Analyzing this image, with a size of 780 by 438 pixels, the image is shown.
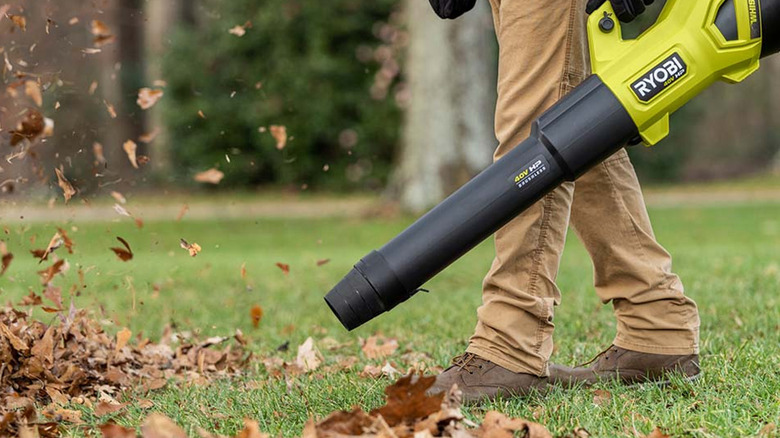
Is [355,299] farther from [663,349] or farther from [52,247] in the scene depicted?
[52,247]

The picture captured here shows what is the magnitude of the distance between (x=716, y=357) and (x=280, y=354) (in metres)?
1.60

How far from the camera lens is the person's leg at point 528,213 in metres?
2.60

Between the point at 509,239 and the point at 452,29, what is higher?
the point at 509,239

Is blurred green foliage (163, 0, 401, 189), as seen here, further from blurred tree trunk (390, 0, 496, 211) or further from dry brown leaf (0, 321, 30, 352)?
dry brown leaf (0, 321, 30, 352)

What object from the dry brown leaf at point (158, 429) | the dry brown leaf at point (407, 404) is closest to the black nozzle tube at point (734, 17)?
the dry brown leaf at point (407, 404)

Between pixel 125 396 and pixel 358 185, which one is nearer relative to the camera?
pixel 125 396

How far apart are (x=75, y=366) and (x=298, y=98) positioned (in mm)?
12495

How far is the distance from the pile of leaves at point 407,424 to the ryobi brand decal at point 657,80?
88 centimetres

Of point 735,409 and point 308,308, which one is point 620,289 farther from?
point 308,308

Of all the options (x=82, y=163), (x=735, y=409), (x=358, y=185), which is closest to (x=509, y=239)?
(x=735, y=409)

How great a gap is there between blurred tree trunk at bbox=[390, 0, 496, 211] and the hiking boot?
922 centimetres

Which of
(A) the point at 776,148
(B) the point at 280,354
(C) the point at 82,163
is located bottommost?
(A) the point at 776,148

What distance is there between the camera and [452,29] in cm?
1198

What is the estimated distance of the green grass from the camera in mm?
2518
